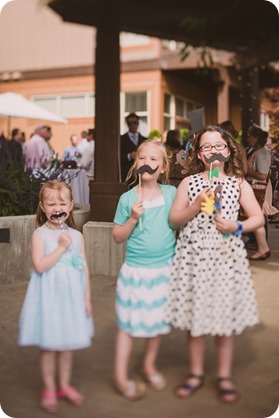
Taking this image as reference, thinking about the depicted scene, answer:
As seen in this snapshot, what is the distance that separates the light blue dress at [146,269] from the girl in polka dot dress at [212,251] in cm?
2

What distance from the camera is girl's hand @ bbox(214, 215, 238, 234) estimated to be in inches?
41.4

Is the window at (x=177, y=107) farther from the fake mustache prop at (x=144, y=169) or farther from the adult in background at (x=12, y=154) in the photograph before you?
the adult in background at (x=12, y=154)

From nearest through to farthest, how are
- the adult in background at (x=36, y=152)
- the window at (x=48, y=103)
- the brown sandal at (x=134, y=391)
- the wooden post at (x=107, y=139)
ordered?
the brown sandal at (x=134, y=391) → the window at (x=48, y=103) → the wooden post at (x=107, y=139) → the adult in background at (x=36, y=152)

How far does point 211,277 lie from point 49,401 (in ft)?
1.29

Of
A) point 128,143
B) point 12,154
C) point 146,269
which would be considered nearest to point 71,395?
point 146,269

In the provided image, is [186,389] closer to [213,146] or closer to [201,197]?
[201,197]

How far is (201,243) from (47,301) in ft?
1.07

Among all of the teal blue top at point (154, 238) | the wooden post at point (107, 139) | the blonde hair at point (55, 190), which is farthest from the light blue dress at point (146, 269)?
the wooden post at point (107, 139)

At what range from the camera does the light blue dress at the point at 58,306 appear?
42.1 inches

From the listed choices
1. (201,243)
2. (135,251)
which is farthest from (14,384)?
(201,243)

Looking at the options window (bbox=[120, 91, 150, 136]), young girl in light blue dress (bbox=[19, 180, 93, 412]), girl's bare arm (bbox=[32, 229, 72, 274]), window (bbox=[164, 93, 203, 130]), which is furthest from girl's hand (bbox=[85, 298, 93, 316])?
window (bbox=[120, 91, 150, 136])

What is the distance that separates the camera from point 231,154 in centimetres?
117

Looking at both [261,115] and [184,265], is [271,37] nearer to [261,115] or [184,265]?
[261,115]

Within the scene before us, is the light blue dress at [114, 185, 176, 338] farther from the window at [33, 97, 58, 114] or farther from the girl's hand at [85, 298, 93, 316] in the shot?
the window at [33, 97, 58, 114]
